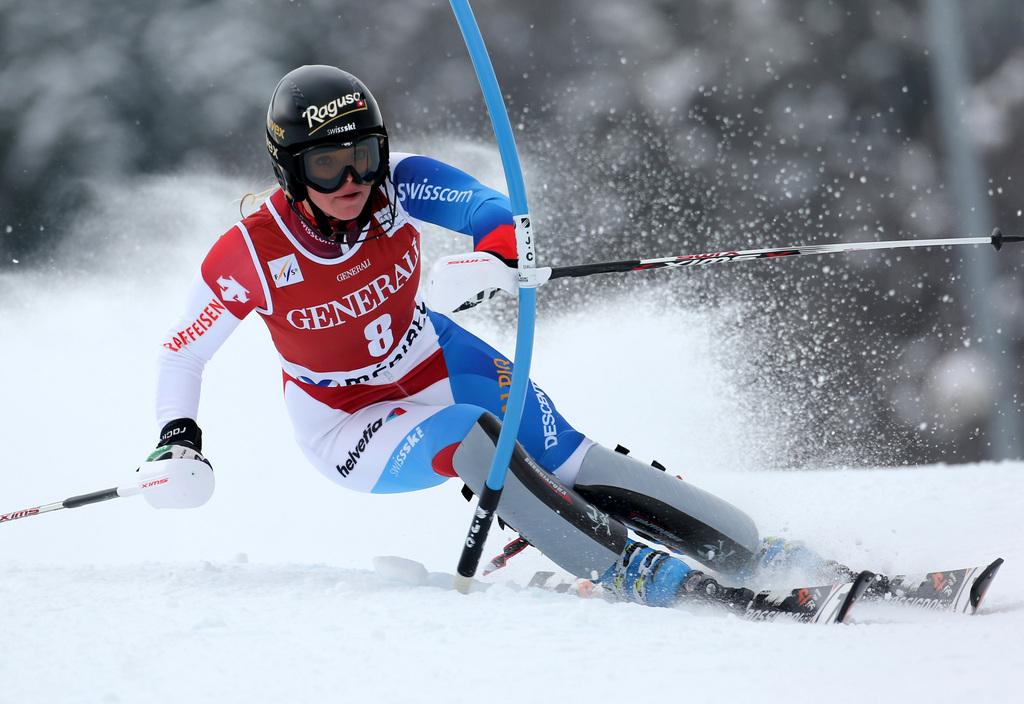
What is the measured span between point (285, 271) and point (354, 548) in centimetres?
233

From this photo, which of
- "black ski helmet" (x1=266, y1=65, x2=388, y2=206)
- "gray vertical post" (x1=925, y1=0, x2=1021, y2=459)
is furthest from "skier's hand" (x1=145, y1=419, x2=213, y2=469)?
"gray vertical post" (x1=925, y1=0, x2=1021, y2=459)

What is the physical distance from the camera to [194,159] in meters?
6.98

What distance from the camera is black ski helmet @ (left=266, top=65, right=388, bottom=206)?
2359 millimetres

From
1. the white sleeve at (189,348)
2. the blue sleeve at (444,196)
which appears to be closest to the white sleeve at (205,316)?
the white sleeve at (189,348)

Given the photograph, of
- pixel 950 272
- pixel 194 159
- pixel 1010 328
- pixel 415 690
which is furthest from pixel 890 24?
pixel 415 690

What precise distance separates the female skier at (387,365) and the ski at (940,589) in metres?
0.34

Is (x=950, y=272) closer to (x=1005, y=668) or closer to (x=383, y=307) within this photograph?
(x=383, y=307)

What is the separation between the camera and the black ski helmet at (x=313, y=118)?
7.74 feet

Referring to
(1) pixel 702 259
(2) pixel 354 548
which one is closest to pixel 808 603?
(1) pixel 702 259

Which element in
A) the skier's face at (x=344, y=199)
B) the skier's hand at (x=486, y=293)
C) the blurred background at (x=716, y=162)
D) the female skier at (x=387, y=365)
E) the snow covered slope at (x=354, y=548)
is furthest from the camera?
A: the blurred background at (x=716, y=162)

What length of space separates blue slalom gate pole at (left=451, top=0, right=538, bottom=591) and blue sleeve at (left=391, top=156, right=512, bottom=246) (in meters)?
0.24

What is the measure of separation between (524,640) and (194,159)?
608 cm

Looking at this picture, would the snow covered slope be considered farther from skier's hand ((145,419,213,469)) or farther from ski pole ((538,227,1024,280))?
ski pole ((538,227,1024,280))

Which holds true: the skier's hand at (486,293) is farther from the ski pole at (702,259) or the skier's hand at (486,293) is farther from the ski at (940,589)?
the ski at (940,589)
